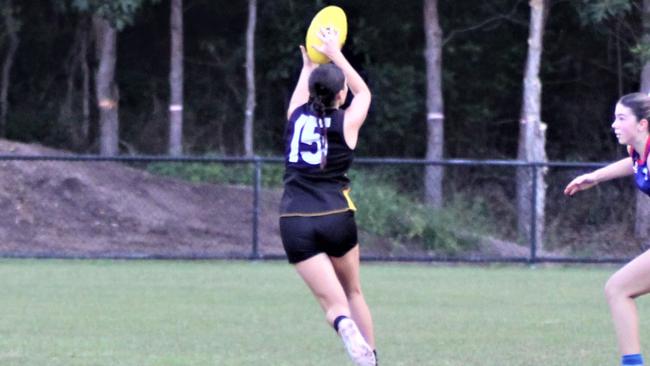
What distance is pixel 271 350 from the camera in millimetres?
8992

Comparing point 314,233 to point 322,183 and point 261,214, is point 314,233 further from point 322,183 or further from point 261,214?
point 261,214

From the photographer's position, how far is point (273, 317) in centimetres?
1109

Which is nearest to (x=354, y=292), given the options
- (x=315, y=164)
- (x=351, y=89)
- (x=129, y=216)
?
(x=315, y=164)

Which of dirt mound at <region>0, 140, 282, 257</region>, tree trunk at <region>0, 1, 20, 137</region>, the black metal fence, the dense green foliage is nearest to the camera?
the black metal fence

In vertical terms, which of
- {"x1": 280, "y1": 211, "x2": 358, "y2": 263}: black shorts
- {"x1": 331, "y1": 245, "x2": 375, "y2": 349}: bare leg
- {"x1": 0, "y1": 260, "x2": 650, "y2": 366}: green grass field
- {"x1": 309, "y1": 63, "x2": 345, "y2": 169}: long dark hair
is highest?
{"x1": 309, "y1": 63, "x2": 345, "y2": 169}: long dark hair

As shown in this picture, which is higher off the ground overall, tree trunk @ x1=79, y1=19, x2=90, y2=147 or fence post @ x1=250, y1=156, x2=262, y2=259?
tree trunk @ x1=79, y1=19, x2=90, y2=147

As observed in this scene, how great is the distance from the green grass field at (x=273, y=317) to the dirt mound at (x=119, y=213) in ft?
6.75

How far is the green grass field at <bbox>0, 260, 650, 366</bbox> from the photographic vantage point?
28.7ft

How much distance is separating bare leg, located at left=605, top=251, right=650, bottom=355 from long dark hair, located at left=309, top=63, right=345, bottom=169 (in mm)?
1733

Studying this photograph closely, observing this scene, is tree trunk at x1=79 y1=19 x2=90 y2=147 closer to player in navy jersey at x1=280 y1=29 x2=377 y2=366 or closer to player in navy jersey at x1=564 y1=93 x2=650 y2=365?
player in navy jersey at x1=280 y1=29 x2=377 y2=366

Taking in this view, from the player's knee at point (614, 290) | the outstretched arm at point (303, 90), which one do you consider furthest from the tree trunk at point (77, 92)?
the player's knee at point (614, 290)

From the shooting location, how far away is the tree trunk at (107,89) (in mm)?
24047

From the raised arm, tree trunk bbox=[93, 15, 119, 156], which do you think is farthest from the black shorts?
tree trunk bbox=[93, 15, 119, 156]

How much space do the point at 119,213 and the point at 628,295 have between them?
1371 cm
